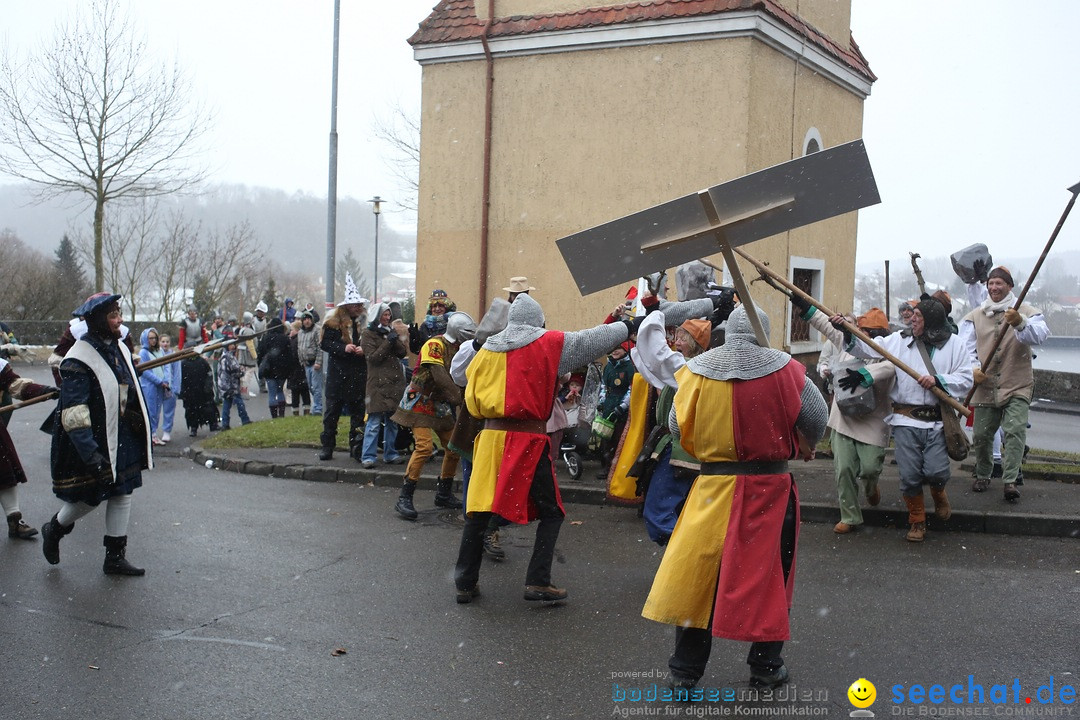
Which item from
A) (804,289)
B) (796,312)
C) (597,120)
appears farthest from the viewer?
(804,289)

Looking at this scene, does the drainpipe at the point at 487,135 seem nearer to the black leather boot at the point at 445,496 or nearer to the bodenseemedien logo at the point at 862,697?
the black leather boot at the point at 445,496

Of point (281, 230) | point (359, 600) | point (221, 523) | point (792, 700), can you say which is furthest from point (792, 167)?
point (281, 230)

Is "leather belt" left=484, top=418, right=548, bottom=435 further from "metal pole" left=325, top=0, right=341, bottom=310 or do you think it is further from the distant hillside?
the distant hillside

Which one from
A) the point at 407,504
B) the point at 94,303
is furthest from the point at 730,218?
the point at 407,504

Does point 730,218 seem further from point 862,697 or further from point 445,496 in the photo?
point 445,496

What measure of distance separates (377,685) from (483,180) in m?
10.5

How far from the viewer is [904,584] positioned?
6.21 metres

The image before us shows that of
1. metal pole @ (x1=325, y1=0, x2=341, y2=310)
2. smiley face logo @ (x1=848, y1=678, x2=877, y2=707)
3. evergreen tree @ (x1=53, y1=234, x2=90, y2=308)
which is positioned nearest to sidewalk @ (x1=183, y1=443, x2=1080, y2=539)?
smiley face logo @ (x1=848, y1=678, x2=877, y2=707)

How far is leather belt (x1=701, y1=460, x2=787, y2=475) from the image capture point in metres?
4.36

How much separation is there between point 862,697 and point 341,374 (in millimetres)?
7673

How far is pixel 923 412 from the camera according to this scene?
23.9 feet

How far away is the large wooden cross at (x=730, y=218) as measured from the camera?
13.4ft

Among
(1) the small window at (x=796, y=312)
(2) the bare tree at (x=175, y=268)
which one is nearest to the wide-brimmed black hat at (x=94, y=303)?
(1) the small window at (x=796, y=312)

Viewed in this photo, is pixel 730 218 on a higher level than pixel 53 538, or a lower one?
higher
